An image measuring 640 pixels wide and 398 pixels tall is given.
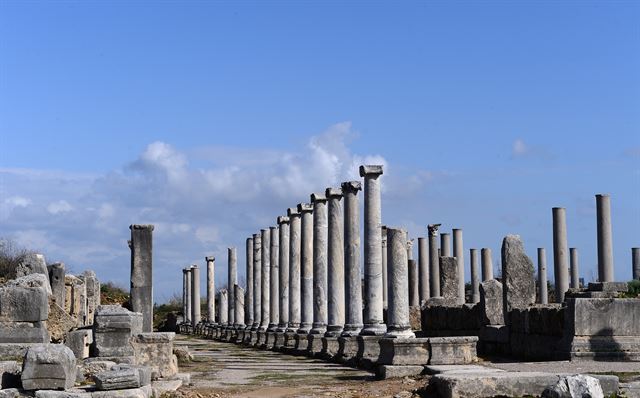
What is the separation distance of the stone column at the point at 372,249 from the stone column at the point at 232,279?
22918mm

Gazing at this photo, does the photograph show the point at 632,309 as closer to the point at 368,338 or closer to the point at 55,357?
the point at 368,338

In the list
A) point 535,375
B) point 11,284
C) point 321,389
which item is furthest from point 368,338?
point 535,375

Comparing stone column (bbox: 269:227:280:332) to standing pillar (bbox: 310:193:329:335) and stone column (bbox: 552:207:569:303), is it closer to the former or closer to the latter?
standing pillar (bbox: 310:193:329:335)

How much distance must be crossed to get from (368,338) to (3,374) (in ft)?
32.4

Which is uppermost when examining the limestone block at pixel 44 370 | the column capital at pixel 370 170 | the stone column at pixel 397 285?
the column capital at pixel 370 170

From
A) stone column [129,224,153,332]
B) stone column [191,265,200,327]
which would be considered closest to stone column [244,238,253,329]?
stone column [191,265,200,327]

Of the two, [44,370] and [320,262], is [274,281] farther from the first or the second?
[44,370]

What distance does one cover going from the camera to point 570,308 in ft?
60.1

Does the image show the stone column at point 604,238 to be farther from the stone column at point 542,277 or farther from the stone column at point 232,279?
the stone column at point 232,279

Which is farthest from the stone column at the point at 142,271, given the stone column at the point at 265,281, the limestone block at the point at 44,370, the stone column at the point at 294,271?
the stone column at the point at 265,281

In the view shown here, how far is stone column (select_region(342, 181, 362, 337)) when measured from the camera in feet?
84.7

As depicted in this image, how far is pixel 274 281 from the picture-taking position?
3747cm

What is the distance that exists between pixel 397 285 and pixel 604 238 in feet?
44.5

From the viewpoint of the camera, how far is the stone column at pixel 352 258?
84.7 feet
